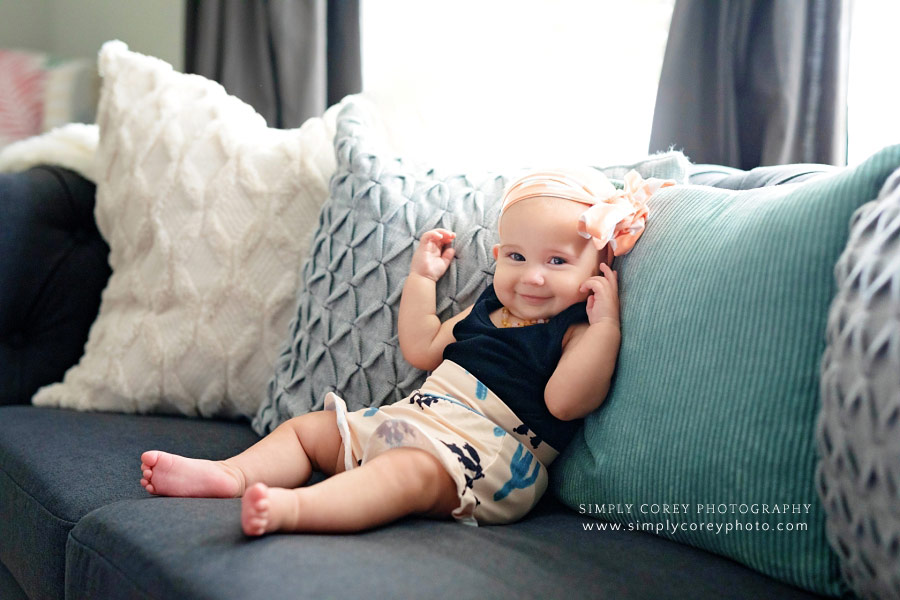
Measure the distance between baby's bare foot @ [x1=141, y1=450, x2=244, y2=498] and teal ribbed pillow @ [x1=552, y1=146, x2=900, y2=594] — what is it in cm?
46

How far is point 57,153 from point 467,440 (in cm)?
134

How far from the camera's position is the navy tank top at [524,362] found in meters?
1.02

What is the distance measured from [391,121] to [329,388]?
1.91 feet

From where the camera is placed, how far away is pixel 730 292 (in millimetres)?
864

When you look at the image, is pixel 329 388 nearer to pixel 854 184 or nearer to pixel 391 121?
pixel 391 121

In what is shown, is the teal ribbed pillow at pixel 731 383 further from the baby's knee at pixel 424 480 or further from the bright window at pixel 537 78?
the bright window at pixel 537 78

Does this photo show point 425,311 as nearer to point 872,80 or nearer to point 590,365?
point 590,365

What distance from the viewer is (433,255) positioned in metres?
1.16

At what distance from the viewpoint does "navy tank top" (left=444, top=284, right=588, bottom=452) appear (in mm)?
1021

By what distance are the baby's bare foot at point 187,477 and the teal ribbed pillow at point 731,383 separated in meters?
0.46

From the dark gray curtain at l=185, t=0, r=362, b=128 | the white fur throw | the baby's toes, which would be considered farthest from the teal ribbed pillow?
the dark gray curtain at l=185, t=0, r=362, b=128

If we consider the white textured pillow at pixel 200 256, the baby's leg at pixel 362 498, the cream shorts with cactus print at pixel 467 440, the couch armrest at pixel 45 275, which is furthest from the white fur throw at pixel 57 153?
the baby's leg at pixel 362 498

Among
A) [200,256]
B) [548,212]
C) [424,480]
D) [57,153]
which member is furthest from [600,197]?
[57,153]

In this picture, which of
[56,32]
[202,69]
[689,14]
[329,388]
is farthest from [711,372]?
[56,32]
